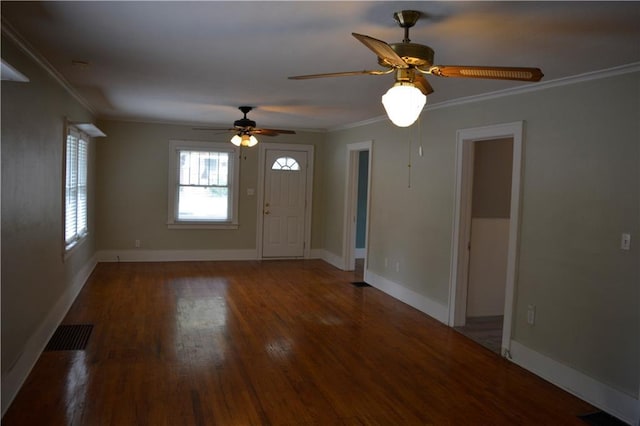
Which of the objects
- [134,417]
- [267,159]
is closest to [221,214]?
[267,159]

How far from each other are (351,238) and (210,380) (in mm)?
4703

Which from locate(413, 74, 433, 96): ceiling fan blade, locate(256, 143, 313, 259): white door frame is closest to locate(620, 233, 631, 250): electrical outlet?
locate(413, 74, 433, 96): ceiling fan blade

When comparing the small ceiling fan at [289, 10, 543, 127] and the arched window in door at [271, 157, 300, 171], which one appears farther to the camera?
the arched window in door at [271, 157, 300, 171]

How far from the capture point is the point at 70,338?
4.45 metres

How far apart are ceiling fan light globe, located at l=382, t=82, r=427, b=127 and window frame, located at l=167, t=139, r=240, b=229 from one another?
6.50 m

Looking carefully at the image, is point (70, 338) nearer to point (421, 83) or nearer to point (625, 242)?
point (421, 83)

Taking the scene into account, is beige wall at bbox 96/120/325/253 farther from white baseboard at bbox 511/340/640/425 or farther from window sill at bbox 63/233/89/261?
white baseboard at bbox 511/340/640/425

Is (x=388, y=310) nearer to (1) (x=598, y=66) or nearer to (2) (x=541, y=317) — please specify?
(2) (x=541, y=317)

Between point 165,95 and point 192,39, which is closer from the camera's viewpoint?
point 192,39

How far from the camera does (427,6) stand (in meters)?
2.43

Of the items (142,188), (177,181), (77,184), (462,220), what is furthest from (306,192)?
(462,220)

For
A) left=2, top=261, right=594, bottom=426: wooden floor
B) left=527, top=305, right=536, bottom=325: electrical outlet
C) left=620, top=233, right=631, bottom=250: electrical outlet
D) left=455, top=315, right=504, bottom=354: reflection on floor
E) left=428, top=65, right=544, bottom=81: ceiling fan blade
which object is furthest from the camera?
left=455, top=315, right=504, bottom=354: reflection on floor

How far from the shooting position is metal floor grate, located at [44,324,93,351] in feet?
13.8

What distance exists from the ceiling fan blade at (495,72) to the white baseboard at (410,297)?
3404mm
